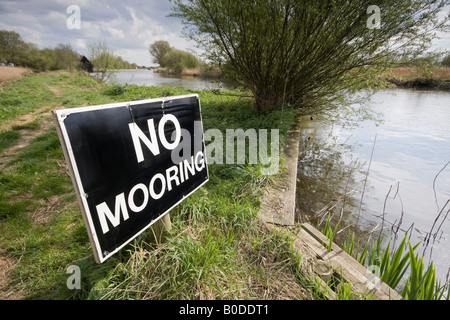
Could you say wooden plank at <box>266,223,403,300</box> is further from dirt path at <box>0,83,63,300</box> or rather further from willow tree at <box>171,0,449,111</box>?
willow tree at <box>171,0,449,111</box>

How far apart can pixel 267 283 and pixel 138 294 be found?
960mm

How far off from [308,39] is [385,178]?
4096mm

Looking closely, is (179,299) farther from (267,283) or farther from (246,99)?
(246,99)

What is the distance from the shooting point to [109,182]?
1.17 meters

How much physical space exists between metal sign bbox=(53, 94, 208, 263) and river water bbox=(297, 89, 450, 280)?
220 cm

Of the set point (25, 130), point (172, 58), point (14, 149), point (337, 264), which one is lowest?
point (337, 264)

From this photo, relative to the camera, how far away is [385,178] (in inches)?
181

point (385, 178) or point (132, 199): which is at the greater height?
point (132, 199)

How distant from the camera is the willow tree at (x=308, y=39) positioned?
491 cm

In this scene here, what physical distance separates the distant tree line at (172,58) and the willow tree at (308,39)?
10830 millimetres

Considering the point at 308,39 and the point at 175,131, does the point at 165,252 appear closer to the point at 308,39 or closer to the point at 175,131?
the point at 175,131

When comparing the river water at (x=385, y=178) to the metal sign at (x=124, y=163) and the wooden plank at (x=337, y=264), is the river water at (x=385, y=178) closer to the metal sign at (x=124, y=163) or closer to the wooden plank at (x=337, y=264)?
the wooden plank at (x=337, y=264)

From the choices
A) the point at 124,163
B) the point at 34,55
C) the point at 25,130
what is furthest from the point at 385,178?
the point at 34,55
